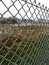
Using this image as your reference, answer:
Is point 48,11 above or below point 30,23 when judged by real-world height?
below

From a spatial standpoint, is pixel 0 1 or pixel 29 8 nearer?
pixel 0 1

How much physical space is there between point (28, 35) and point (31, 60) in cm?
→ 40

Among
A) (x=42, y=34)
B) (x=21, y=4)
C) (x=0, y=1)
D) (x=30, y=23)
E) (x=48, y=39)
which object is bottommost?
(x=48, y=39)

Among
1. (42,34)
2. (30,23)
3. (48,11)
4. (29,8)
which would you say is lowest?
(42,34)

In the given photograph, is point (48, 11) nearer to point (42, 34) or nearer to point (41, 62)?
point (42, 34)

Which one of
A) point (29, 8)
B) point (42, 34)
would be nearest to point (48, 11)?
point (42, 34)

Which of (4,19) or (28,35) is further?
(28,35)

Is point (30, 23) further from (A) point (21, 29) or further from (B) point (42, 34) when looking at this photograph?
(B) point (42, 34)

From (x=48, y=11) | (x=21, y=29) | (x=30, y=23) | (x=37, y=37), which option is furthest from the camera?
(x=48, y=11)

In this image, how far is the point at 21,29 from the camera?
2.40 m

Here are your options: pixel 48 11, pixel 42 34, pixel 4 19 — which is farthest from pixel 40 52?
pixel 4 19

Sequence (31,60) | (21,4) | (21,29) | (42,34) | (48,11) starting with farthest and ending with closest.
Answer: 1. (48,11)
2. (42,34)
3. (31,60)
4. (21,29)
5. (21,4)

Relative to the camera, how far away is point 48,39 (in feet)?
12.8

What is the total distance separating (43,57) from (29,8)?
1225 mm
